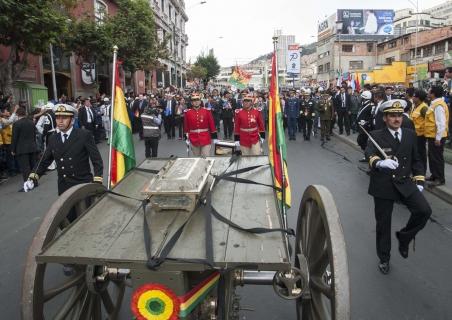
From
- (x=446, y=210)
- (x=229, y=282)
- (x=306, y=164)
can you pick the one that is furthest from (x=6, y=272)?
(x=306, y=164)

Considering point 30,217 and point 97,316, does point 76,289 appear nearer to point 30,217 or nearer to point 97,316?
point 97,316

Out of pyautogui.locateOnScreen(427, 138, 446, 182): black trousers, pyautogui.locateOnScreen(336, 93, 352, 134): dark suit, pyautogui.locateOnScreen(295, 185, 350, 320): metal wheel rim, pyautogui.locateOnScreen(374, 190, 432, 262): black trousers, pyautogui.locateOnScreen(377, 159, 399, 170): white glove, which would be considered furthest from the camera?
pyautogui.locateOnScreen(336, 93, 352, 134): dark suit

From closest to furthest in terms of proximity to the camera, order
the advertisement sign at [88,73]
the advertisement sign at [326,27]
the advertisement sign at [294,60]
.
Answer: the advertisement sign at [88,73], the advertisement sign at [294,60], the advertisement sign at [326,27]

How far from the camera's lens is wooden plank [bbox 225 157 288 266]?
248cm

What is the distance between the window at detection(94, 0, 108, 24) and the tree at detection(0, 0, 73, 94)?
11915 millimetres

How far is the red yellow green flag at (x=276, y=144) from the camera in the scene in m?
4.07

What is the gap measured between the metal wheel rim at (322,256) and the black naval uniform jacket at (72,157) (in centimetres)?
275

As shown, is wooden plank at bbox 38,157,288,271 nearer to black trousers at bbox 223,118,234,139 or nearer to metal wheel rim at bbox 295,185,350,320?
metal wheel rim at bbox 295,185,350,320

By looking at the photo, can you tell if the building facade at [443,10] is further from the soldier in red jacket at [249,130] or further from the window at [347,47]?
the soldier in red jacket at [249,130]

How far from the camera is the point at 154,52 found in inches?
1012

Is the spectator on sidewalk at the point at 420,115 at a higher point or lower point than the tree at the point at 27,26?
lower

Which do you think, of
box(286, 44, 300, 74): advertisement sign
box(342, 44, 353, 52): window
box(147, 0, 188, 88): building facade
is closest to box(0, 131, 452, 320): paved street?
box(286, 44, 300, 74): advertisement sign

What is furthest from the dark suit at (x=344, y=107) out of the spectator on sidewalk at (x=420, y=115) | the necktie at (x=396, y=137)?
the necktie at (x=396, y=137)

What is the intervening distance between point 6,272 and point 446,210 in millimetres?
6628
